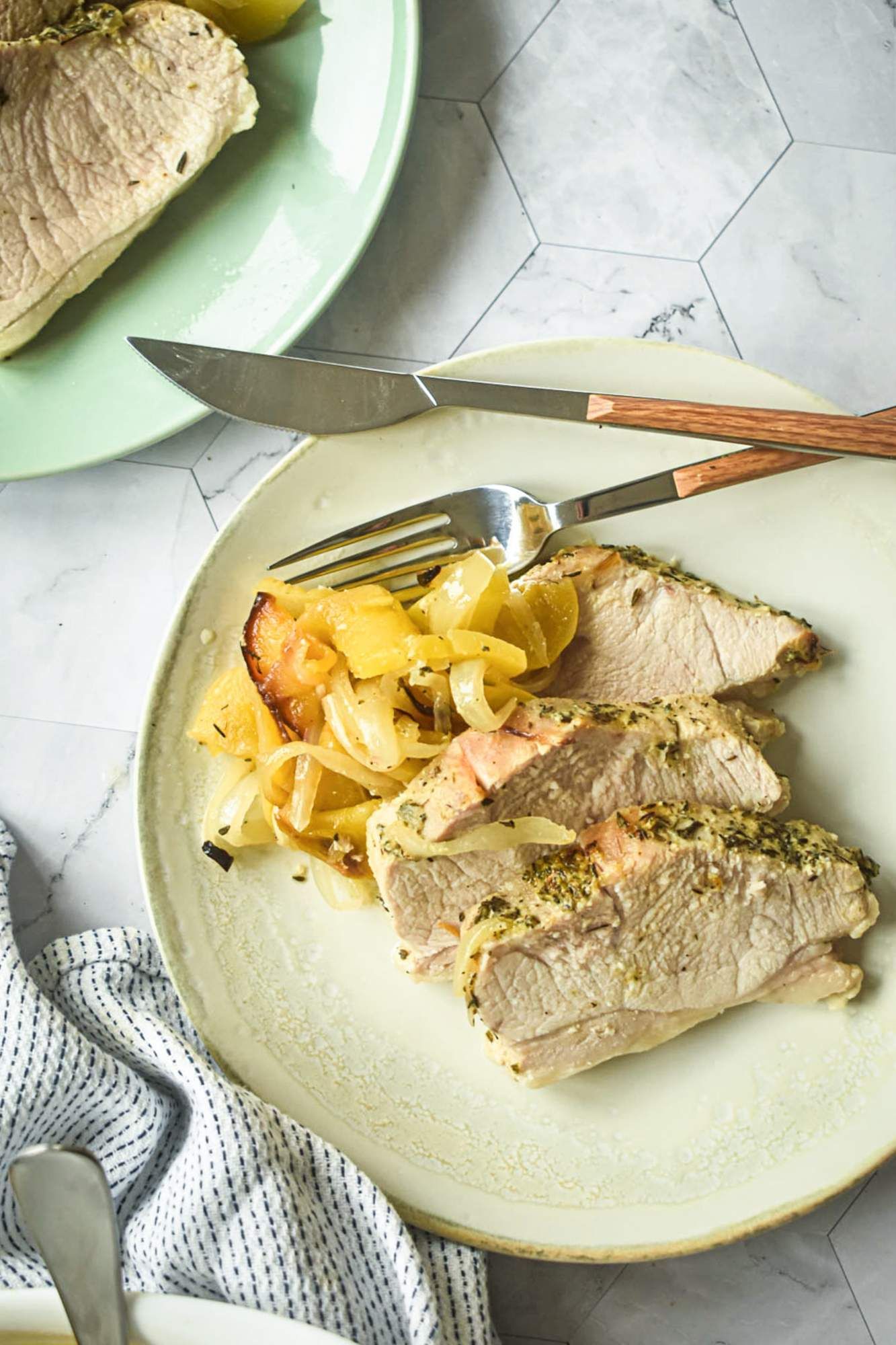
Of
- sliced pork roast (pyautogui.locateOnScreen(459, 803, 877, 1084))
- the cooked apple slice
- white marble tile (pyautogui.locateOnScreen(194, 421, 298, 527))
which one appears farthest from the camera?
white marble tile (pyautogui.locateOnScreen(194, 421, 298, 527))

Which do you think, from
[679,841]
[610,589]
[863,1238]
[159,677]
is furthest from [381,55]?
[863,1238]

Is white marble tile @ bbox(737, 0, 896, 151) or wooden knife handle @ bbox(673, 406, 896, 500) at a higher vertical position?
white marble tile @ bbox(737, 0, 896, 151)

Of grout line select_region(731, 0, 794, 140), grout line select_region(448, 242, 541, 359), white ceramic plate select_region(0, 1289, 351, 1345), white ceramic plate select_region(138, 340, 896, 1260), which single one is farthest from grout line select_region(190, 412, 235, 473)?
white ceramic plate select_region(0, 1289, 351, 1345)

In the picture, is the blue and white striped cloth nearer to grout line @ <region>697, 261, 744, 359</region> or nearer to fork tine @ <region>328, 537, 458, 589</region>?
fork tine @ <region>328, 537, 458, 589</region>

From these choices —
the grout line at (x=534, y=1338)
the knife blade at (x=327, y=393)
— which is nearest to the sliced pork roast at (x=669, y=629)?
the knife blade at (x=327, y=393)

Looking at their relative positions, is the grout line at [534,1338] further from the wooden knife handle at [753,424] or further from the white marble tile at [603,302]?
the white marble tile at [603,302]
